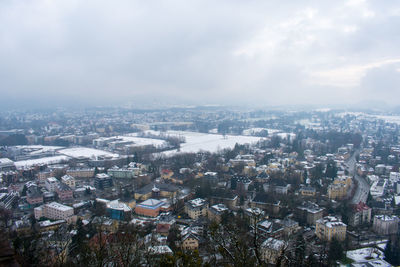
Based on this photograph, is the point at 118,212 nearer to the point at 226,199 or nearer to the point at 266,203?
the point at 226,199

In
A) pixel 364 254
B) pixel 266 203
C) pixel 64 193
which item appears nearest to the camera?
pixel 364 254

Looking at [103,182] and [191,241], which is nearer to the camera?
[191,241]

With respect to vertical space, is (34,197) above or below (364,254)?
above

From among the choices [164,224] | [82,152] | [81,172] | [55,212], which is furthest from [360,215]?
[82,152]

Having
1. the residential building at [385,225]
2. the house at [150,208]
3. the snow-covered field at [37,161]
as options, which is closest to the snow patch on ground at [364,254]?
the residential building at [385,225]

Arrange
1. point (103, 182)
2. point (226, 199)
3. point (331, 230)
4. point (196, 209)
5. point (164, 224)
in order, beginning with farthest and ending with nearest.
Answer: point (103, 182) → point (226, 199) → point (196, 209) → point (164, 224) → point (331, 230)

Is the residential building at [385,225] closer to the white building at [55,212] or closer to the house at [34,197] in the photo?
the white building at [55,212]
